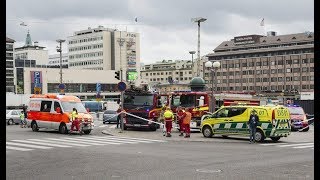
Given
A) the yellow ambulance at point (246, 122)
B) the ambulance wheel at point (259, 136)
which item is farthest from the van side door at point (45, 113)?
the ambulance wheel at point (259, 136)

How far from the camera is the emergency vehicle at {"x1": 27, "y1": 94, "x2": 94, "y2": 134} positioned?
29547 millimetres

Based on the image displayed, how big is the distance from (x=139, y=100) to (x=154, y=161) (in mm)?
16820

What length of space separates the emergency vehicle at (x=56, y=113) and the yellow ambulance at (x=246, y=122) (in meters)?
7.24

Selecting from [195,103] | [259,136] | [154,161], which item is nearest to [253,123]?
[259,136]

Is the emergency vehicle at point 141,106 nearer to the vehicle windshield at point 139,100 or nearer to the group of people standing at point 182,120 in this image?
the vehicle windshield at point 139,100

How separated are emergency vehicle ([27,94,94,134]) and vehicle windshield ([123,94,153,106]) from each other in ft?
12.1

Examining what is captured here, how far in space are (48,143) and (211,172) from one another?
1131 centimetres

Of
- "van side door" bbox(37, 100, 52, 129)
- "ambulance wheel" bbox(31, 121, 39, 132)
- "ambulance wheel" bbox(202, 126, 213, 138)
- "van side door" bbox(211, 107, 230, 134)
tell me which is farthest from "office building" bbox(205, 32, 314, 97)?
"van side door" bbox(211, 107, 230, 134)

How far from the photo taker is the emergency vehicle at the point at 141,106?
3253 centimetres

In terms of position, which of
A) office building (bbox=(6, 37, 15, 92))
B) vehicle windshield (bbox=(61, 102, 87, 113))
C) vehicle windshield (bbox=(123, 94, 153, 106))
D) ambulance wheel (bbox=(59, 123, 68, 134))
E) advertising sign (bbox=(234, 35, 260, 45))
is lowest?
ambulance wheel (bbox=(59, 123, 68, 134))

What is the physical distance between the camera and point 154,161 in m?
16.1

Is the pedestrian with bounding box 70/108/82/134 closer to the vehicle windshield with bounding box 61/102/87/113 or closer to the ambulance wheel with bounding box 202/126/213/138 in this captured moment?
the vehicle windshield with bounding box 61/102/87/113
